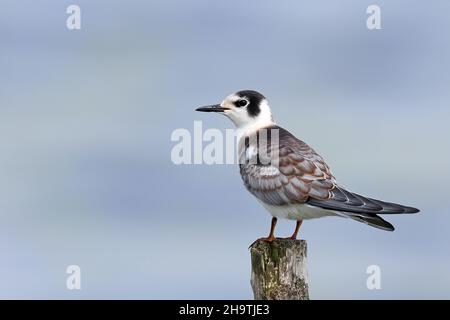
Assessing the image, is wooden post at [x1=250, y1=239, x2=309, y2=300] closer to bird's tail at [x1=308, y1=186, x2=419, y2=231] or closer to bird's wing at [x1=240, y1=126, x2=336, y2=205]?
bird's tail at [x1=308, y1=186, x2=419, y2=231]

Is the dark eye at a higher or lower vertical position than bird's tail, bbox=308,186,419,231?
higher

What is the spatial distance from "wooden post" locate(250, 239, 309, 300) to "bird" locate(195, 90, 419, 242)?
0.34 meters

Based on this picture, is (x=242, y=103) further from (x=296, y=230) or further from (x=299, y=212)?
(x=296, y=230)

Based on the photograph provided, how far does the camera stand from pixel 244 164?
15359 mm

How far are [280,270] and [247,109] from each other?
4.21 meters

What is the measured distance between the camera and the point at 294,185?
14047 mm

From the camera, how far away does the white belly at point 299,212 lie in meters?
13.9

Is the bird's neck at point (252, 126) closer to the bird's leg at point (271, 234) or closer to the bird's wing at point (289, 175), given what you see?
the bird's wing at point (289, 175)

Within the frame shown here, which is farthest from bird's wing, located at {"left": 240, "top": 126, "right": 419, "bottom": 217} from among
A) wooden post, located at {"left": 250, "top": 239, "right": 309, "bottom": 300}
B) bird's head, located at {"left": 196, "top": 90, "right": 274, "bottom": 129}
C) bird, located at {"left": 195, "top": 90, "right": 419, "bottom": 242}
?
bird's head, located at {"left": 196, "top": 90, "right": 274, "bottom": 129}

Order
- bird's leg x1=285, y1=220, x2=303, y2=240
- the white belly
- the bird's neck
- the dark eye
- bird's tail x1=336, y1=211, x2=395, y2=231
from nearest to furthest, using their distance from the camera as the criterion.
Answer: bird's tail x1=336, y1=211, x2=395, y2=231 < bird's leg x1=285, y1=220, x2=303, y2=240 < the white belly < the bird's neck < the dark eye

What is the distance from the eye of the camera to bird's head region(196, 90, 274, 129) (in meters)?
16.4

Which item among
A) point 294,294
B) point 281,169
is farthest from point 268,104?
point 294,294

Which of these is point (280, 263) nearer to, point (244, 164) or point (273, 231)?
point (273, 231)

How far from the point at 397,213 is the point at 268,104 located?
443cm
